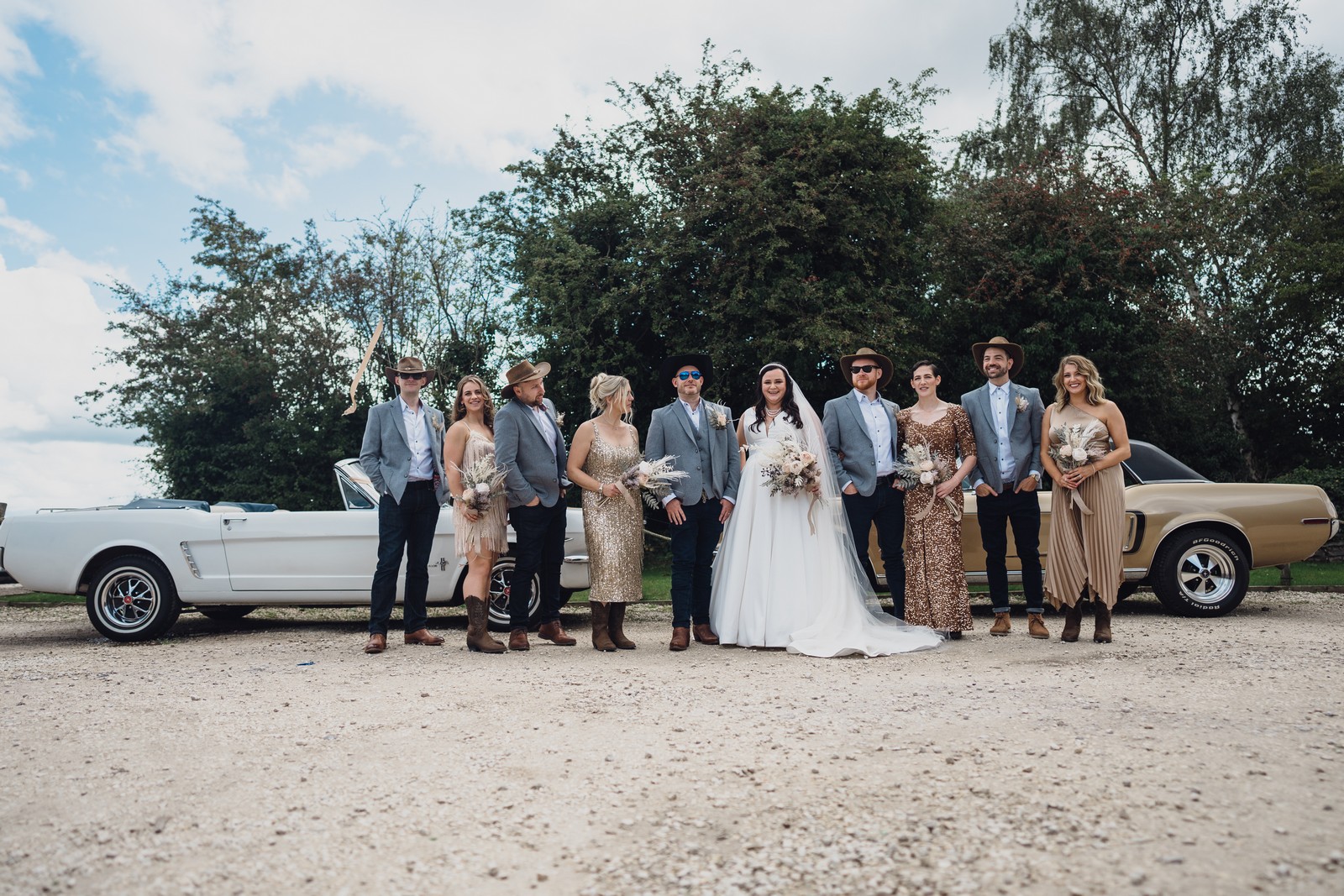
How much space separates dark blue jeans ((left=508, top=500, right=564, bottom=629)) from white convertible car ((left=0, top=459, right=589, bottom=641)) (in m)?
1.07

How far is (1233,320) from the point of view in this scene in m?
24.1

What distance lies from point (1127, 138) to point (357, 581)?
84.8ft

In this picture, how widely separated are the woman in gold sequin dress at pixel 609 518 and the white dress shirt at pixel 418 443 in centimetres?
122

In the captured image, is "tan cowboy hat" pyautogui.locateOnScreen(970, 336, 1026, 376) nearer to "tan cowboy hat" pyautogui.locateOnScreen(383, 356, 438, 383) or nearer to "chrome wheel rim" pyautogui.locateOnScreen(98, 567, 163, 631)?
"tan cowboy hat" pyautogui.locateOnScreen(383, 356, 438, 383)

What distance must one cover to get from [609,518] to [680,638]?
3.31ft

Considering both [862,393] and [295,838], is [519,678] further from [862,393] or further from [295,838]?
[862,393]

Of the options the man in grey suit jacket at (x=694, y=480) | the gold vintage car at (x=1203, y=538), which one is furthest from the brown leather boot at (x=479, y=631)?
the gold vintage car at (x=1203, y=538)

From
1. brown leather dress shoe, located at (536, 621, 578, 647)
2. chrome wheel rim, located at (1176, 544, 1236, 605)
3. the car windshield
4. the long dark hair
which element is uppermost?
the long dark hair

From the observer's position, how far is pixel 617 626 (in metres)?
7.32

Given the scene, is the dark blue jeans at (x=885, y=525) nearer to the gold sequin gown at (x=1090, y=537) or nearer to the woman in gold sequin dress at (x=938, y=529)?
the woman in gold sequin dress at (x=938, y=529)

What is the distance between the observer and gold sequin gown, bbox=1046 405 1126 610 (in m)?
7.00

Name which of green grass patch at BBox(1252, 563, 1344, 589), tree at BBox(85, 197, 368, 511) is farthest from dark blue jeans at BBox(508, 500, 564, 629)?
tree at BBox(85, 197, 368, 511)

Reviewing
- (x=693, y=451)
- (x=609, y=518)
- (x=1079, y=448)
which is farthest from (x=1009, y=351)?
(x=609, y=518)

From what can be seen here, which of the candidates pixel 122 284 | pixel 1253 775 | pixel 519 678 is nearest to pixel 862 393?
pixel 519 678
